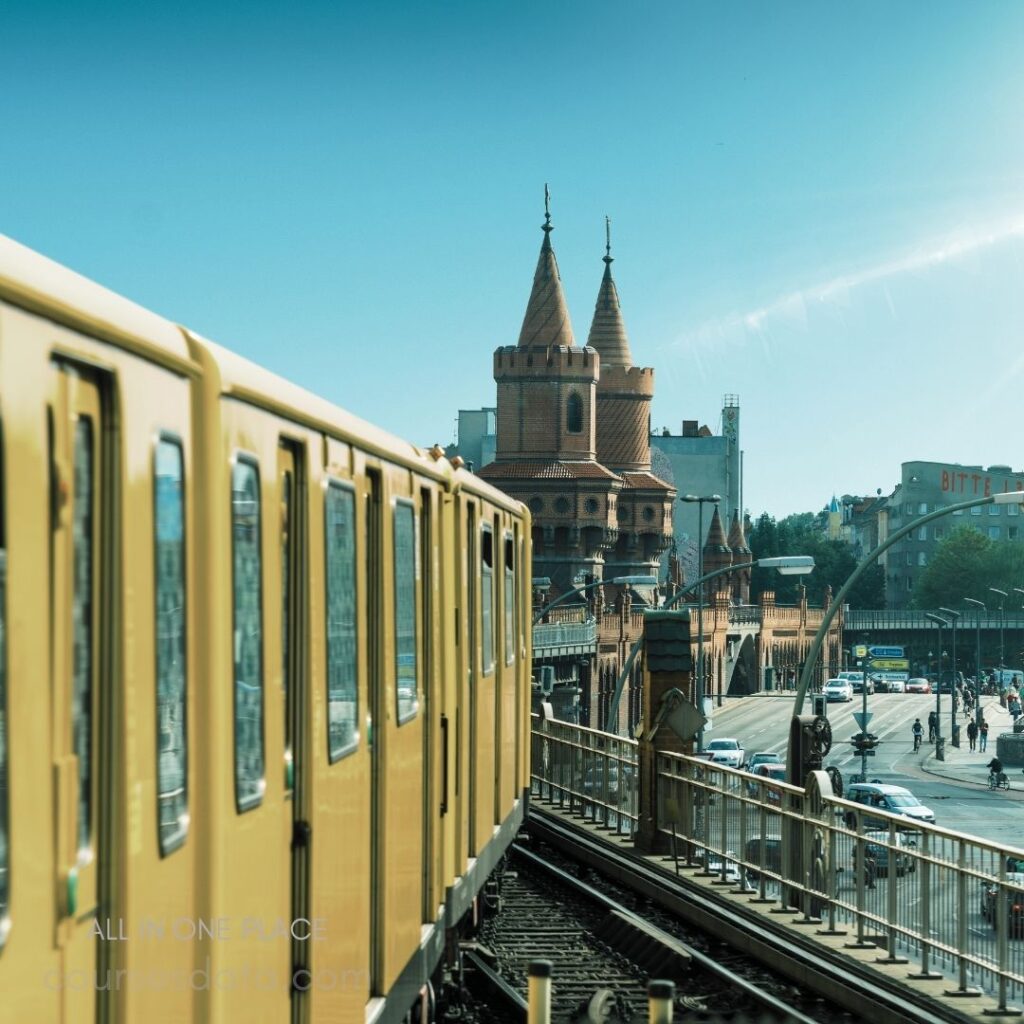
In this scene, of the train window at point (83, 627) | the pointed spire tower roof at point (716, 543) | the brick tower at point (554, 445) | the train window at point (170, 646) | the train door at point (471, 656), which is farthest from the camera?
the pointed spire tower roof at point (716, 543)

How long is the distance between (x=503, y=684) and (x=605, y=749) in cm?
644

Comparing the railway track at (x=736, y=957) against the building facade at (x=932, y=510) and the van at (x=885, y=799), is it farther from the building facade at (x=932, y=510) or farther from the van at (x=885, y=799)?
the building facade at (x=932, y=510)

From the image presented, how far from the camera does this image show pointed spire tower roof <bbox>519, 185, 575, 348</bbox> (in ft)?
370

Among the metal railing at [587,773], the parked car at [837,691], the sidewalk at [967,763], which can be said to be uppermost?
the metal railing at [587,773]

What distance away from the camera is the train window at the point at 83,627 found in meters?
3.65

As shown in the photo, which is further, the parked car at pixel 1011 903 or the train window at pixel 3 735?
the parked car at pixel 1011 903

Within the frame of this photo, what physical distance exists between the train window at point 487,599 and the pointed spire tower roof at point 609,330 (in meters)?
109

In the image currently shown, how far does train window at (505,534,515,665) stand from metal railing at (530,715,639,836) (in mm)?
4197

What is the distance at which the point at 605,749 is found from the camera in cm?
1959

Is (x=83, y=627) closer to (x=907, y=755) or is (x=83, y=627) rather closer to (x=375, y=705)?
(x=375, y=705)

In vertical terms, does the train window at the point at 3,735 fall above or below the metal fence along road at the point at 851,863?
above

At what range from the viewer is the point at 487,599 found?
1212 cm

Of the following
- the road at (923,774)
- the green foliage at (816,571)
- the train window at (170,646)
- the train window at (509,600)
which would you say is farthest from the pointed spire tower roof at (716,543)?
the train window at (170,646)

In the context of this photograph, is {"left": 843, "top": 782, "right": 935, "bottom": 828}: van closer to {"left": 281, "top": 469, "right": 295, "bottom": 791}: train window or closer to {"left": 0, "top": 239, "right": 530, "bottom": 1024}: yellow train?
{"left": 0, "top": 239, "right": 530, "bottom": 1024}: yellow train
